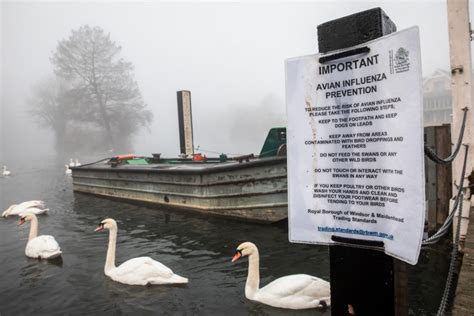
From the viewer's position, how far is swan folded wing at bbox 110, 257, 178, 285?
21.0 feet

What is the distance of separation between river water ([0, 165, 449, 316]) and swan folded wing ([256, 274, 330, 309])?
12 centimetres

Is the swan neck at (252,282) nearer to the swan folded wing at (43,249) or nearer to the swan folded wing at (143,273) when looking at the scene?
the swan folded wing at (143,273)

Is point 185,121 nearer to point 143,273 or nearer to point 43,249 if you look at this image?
point 43,249

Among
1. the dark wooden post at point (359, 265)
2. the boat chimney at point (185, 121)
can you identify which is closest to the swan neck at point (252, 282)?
the dark wooden post at point (359, 265)

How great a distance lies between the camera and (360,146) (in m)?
1.94

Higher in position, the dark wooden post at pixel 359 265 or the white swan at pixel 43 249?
the dark wooden post at pixel 359 265

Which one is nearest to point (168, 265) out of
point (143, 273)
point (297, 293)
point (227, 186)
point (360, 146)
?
point (143, 273)

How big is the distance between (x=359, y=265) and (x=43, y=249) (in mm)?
8310

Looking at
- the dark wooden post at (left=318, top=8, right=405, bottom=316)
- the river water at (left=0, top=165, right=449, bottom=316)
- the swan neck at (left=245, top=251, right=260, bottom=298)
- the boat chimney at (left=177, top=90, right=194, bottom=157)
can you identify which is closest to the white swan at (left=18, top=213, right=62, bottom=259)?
the river water at (left=0, top=165, right=449, bottom=316)

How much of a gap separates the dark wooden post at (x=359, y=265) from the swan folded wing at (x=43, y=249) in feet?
25.9

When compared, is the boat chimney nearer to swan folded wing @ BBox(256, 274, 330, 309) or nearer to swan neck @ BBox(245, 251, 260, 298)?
swan neck @ BBox(245, 251, 260, 298)

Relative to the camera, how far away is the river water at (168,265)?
18.5ft

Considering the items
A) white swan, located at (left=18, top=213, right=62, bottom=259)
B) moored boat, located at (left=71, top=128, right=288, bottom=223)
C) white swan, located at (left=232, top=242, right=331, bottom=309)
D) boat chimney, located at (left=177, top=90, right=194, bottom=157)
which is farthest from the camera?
boat chimney, located at (left=177, top=90, right=194, bottom=157)

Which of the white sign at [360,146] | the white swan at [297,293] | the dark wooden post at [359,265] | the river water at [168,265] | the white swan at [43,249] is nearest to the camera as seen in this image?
the white sign at [360,146]
